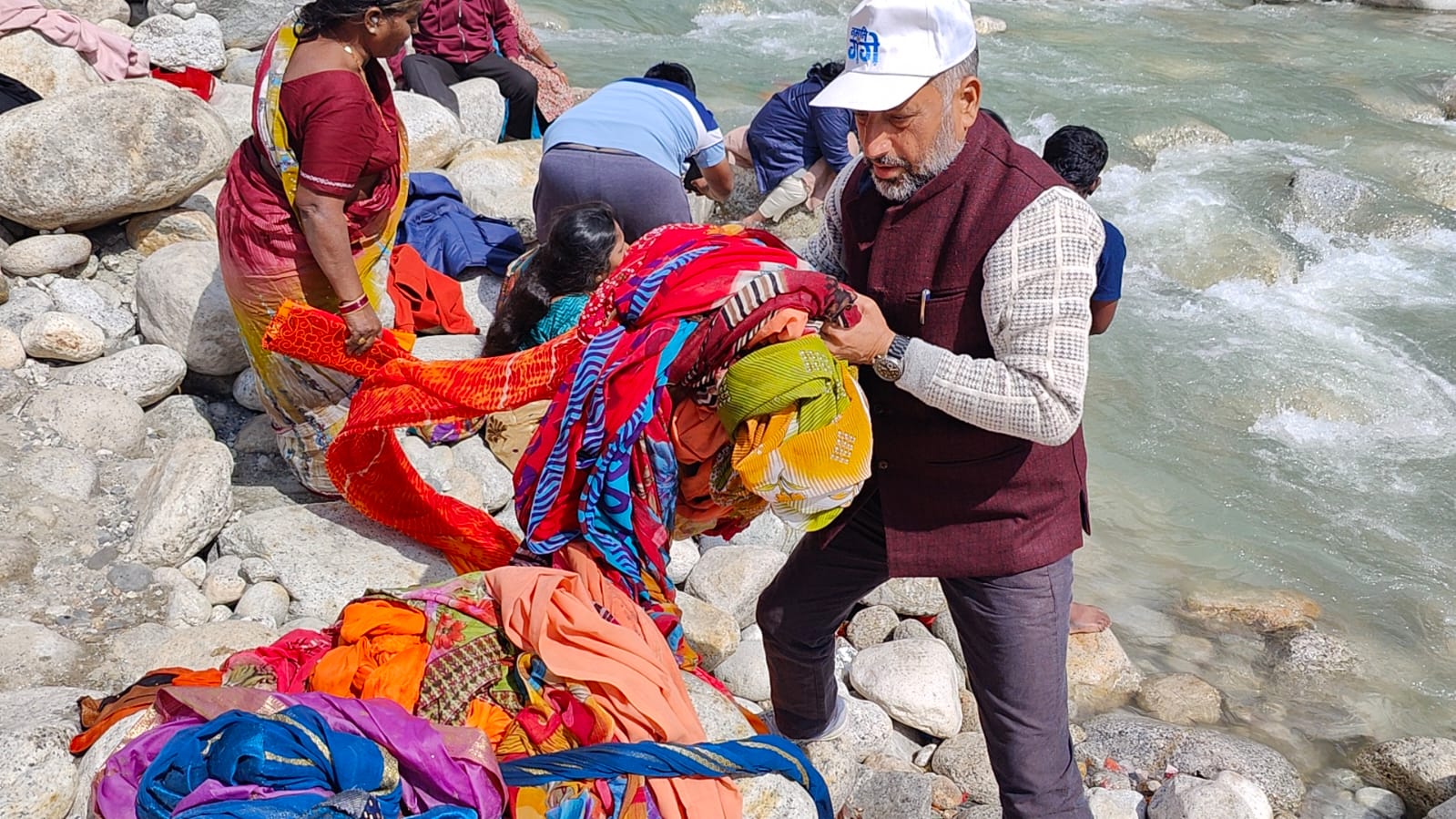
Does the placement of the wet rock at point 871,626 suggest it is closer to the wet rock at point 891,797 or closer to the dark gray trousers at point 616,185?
the wet rock at point 891,797

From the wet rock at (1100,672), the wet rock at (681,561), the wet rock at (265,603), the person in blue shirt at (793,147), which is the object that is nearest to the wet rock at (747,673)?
the wet rock at (681,561)

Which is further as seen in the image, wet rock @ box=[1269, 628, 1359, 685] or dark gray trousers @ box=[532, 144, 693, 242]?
dark gray trousers @ box=[532, 144, 693, 242]

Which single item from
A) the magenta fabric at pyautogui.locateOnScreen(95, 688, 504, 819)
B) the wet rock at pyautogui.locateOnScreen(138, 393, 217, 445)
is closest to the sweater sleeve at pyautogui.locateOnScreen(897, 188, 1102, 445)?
the magenta fabric at pyautogui.locateOnScreen(95, 688, 504, 819)

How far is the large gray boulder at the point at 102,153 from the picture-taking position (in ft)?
16.1

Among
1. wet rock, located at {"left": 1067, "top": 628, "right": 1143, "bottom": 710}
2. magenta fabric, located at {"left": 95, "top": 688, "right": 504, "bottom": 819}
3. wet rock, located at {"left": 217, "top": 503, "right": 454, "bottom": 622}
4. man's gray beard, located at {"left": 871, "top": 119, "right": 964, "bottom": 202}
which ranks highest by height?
man's gray beard, located at {"left": 871, "top": 119, "right": 964, "bottom": 202}

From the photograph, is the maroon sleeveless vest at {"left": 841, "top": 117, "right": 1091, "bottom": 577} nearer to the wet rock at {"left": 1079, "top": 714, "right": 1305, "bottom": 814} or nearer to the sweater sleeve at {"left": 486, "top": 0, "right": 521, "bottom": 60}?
the wet rock at {"left": 1079, "top": 714, "right": 1305, "bottom": 814}

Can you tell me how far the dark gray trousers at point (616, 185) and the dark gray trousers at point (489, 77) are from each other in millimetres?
2404

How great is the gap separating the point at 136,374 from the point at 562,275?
1598 millimetres

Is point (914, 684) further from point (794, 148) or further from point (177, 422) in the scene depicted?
point (794, 148)

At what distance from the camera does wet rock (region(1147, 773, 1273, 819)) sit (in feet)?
11.8

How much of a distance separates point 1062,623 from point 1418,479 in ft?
14.0

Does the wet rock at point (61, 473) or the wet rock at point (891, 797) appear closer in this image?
the wet rock at point (891, 797)

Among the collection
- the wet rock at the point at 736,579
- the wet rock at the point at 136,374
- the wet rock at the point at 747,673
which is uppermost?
the wet rock at the point at 136,374

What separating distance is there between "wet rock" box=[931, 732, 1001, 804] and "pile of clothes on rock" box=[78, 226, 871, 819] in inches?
55.9
